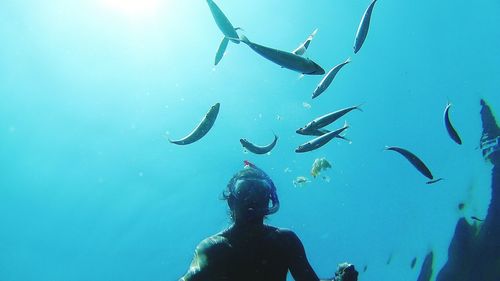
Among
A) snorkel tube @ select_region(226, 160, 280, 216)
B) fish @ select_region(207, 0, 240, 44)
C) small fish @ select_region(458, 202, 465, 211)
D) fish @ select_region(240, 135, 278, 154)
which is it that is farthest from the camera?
small fish @ select_region(458, 202, 465, 211)

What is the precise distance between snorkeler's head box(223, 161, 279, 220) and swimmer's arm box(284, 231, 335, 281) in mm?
473

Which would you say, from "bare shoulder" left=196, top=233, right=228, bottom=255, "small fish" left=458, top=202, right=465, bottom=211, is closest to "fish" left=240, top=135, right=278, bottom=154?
"bare shoulder" left=196, top=233, right=228, bottom=255

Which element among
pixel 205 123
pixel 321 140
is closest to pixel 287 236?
pixel 321 140

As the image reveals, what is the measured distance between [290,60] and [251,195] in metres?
1.67

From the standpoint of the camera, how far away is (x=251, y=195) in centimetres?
415

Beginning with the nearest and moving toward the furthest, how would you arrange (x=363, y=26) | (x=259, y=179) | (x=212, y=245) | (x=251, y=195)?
(x=212, y=245)
(x=251, y=195)
(x=259, y=179)
(x=363, y=26)

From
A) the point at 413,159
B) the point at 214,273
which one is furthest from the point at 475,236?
the point at 214,273

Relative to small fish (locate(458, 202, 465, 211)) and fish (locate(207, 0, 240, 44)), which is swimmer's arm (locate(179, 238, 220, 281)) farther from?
small fish (locate(458, 202, 465, 211))

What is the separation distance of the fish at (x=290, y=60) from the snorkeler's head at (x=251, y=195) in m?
1.55

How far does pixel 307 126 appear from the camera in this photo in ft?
16.5

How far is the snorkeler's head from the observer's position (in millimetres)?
4043

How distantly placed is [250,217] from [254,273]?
627 millimetres

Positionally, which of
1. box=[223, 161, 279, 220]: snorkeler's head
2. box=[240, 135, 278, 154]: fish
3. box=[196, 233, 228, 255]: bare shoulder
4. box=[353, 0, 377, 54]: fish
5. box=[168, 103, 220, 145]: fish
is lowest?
box=[196, 233, 228, 255]: bare shoulder

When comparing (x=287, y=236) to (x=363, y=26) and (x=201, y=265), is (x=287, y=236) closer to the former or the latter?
(x=201, y=265)
